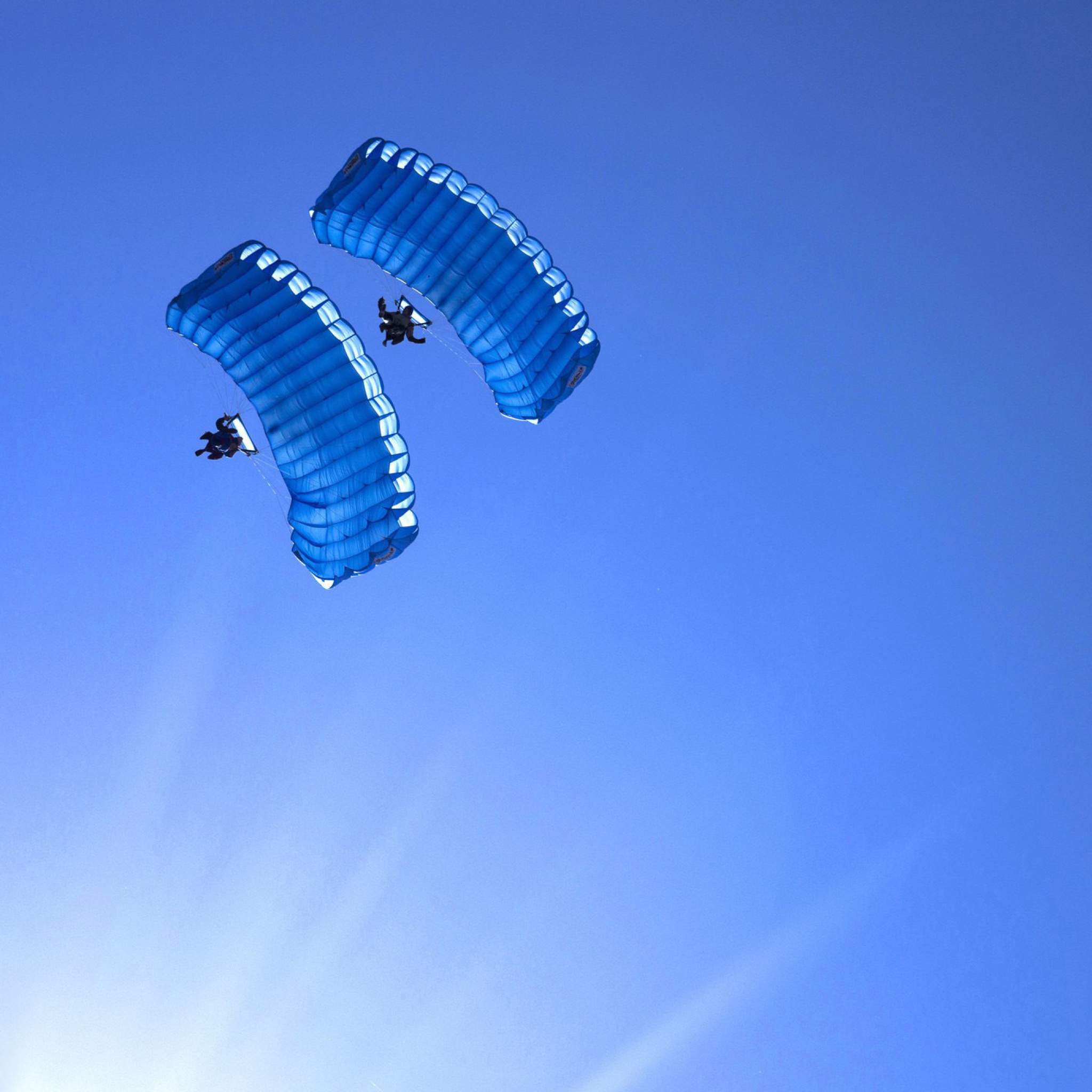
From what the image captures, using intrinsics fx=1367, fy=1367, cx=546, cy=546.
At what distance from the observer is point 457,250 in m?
31.0

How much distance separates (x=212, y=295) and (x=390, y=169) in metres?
4.98

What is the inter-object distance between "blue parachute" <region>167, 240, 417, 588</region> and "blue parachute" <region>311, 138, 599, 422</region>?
2.38 m

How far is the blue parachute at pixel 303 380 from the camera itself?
29.4 meters

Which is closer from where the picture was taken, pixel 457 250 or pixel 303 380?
pixel 303 380

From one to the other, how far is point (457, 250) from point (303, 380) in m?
4.75

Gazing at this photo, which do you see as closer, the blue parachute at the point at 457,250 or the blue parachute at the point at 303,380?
the blue parachute at the point at 303,380

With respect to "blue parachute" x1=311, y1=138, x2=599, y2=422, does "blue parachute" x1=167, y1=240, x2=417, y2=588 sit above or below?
below

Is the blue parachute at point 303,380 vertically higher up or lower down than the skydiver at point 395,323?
lower down

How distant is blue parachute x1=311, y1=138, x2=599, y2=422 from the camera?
31000mm

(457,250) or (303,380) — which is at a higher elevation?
(457,250)

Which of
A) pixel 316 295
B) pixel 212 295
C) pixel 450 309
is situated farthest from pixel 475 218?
pixel 212 295

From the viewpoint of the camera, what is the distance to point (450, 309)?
3111 centimetres

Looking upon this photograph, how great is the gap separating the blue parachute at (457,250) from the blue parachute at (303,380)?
7.81 feet

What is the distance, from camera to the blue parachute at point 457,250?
31.0 meters
